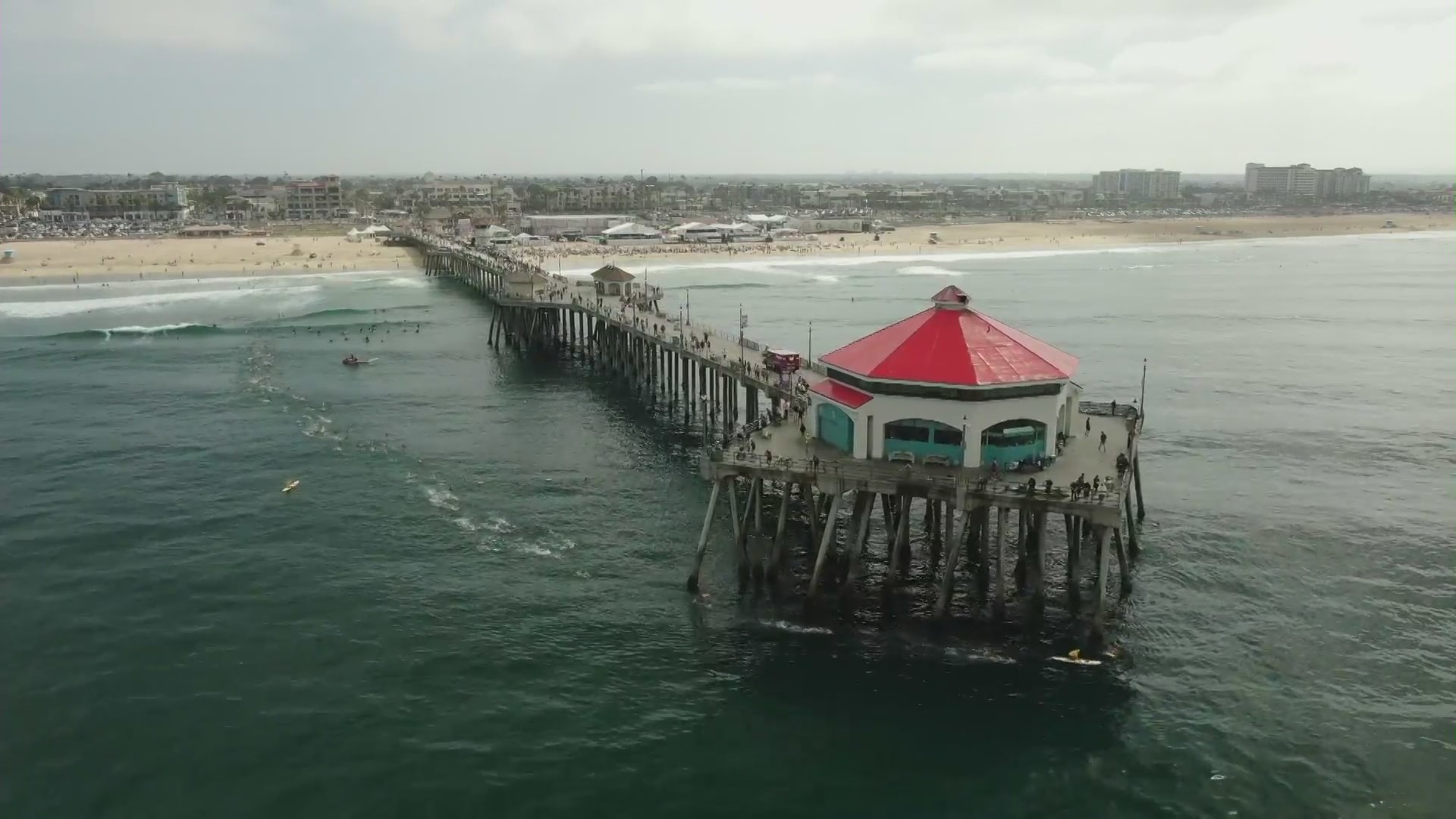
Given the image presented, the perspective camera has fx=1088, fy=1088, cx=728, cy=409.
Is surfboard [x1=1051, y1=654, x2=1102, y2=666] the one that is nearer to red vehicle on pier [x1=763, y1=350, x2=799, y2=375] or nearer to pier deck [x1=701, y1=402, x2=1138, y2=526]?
pier deck [x1=701, y1=402, x2=1138, y2=526]

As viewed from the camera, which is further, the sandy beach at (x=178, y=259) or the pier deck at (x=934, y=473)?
the sandy beach at (x=178, y=259)

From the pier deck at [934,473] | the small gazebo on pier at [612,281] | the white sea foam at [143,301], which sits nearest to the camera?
the pier deck at [934,473]

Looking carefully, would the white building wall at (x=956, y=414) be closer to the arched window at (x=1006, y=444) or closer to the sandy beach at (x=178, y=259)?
the arched window at (x=1006, y=444)

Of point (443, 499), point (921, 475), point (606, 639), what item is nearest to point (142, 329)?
point (443, 499)

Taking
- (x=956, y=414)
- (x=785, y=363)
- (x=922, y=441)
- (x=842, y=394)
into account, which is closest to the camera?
(x=956, y=414)

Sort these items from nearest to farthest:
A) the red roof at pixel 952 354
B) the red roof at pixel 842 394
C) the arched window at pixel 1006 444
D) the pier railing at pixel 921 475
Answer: the pier railing at pixel 921 475 < the arched window at pixel 1006 444 < the red roof at pixel 952 354 < the red roof at pixel 842 394

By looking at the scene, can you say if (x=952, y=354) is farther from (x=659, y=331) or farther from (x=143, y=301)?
(x=143, y=301)

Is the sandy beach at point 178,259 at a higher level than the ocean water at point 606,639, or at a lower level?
higher

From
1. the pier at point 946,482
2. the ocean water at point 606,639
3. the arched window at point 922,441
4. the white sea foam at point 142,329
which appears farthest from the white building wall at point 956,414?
the white sea foam at point 142,329
